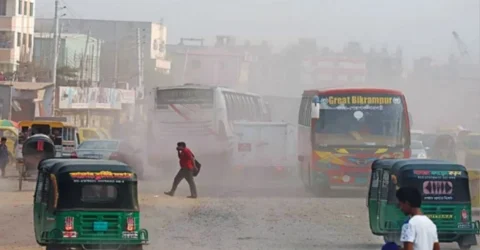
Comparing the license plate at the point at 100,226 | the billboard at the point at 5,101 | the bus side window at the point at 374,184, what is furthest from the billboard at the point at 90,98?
the license plate at the point at 100,226

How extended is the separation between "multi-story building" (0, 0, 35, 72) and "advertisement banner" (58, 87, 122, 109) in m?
8.74

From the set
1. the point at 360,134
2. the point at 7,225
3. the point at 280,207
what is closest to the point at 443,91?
the point at 360,134

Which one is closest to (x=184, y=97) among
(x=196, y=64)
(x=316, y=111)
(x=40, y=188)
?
(x=316, y=111)

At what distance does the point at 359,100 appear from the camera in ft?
93.2

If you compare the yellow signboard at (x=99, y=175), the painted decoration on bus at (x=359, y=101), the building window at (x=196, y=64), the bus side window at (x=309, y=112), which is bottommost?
the yellow signboard at (x=99, y=175)

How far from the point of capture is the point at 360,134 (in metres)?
28.2

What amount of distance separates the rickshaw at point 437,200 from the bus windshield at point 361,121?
11611mm

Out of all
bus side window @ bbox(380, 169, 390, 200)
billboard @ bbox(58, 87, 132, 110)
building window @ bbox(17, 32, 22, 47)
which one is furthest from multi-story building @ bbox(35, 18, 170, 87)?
bus side window @ bbox(380, 169, 390, 200)

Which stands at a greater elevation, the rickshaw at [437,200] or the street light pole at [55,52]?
the street light pole at [55,52]

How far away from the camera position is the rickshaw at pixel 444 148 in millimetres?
40438

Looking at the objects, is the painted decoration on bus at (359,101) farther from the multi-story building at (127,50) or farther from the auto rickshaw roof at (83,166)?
the multi-story building at (127,50)

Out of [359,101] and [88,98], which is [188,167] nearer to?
[359,101]

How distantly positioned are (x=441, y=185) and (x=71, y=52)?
235ft

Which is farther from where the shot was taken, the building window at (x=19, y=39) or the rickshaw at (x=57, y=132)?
the building window at (x=19, y=39)
